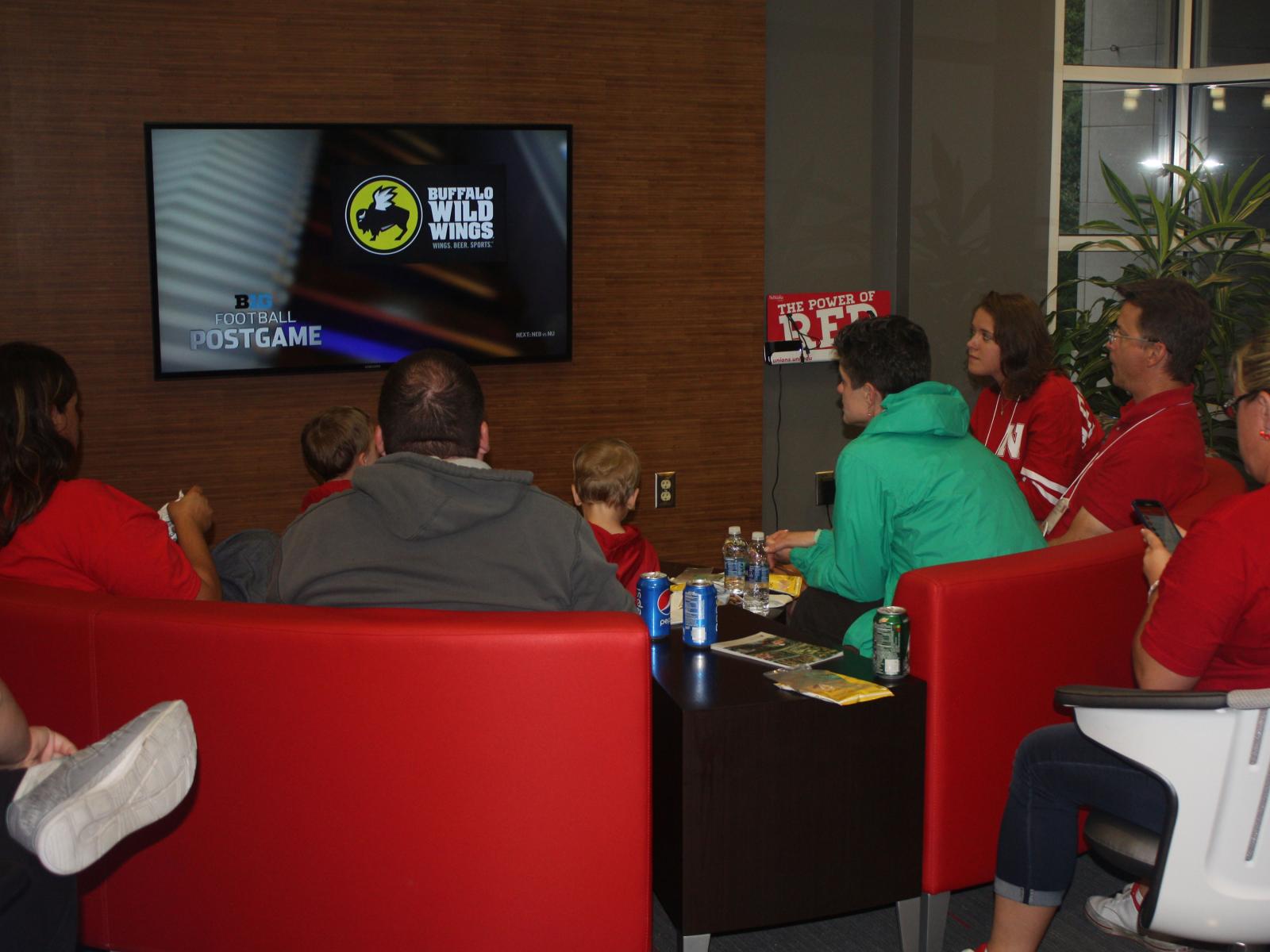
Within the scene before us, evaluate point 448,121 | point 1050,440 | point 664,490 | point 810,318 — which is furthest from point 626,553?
point 810,318

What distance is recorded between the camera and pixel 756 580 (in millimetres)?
3379

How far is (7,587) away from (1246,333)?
4729 millimetres

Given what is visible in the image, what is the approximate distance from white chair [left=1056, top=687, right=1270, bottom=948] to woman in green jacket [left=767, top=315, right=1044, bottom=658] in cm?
90

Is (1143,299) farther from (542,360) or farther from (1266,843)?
(542,360)

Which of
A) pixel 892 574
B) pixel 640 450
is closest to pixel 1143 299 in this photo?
pixel 892 574

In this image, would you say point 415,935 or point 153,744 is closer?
point 153,744

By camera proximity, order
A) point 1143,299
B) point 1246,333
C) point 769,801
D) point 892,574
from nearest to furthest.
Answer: point 769,801, point 892,574, point 1143,299, point 1246,333

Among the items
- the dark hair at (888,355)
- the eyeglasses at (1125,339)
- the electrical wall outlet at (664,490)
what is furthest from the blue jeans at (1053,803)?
the electrical wall outlet at (664,490)

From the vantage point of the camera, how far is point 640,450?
17.4ft

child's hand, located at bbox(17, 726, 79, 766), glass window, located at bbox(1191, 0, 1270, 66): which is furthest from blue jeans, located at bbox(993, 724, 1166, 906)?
glass window, located at bbox(1191, 0, 1270, 66)

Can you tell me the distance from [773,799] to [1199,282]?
3.51 meters

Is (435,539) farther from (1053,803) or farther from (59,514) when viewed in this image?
(1053,803)

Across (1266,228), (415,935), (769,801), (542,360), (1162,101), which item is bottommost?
(415,935)

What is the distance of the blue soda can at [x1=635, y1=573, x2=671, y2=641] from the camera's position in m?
2.60
